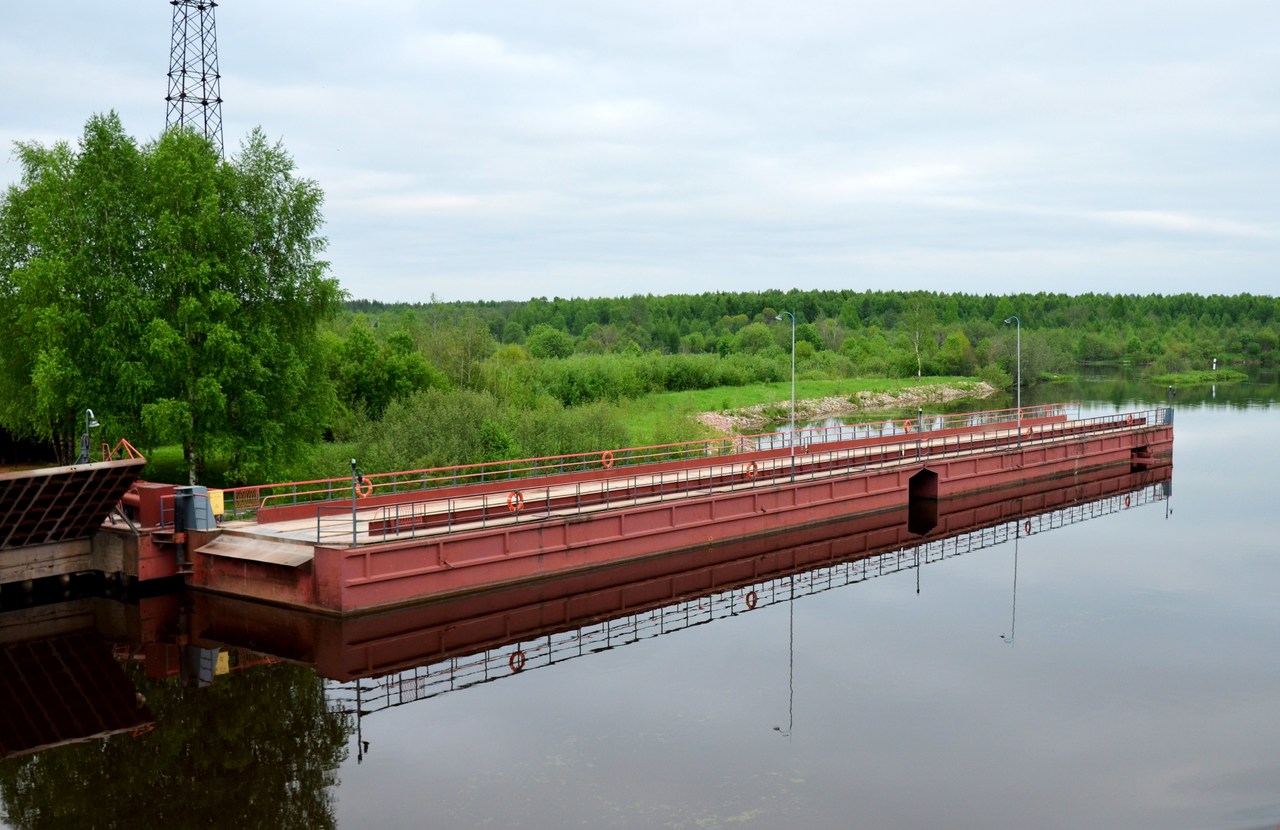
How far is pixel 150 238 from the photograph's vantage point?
137 ft

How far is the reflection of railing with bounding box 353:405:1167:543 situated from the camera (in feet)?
107

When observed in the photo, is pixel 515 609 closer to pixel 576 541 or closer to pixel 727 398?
pixel 576 541

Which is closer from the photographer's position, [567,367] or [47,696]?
[47,696]

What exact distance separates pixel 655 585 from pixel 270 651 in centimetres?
1209

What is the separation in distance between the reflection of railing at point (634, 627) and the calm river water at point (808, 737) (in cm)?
→ 13

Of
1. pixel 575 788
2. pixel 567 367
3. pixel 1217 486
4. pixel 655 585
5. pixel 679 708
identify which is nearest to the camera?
pixel 575 788

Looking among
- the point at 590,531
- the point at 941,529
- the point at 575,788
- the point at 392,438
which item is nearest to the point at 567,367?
the point at 392,438

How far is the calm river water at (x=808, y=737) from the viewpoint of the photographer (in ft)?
60.4

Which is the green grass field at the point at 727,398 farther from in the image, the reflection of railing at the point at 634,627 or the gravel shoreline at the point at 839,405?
the reflection of railing at the point at 634,627

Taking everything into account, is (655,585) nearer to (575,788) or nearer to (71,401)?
(575,788)

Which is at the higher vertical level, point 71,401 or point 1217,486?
point 71,401

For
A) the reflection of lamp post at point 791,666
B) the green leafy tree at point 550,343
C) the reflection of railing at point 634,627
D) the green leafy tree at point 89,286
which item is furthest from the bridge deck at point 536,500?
the green leafy tree at point 550,343

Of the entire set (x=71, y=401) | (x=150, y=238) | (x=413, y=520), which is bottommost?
(x=413, y=520)

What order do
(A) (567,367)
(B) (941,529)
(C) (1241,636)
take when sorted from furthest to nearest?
1. (A) (567,367)
2. (B) (941,529)
3. (C) (1241,636)
